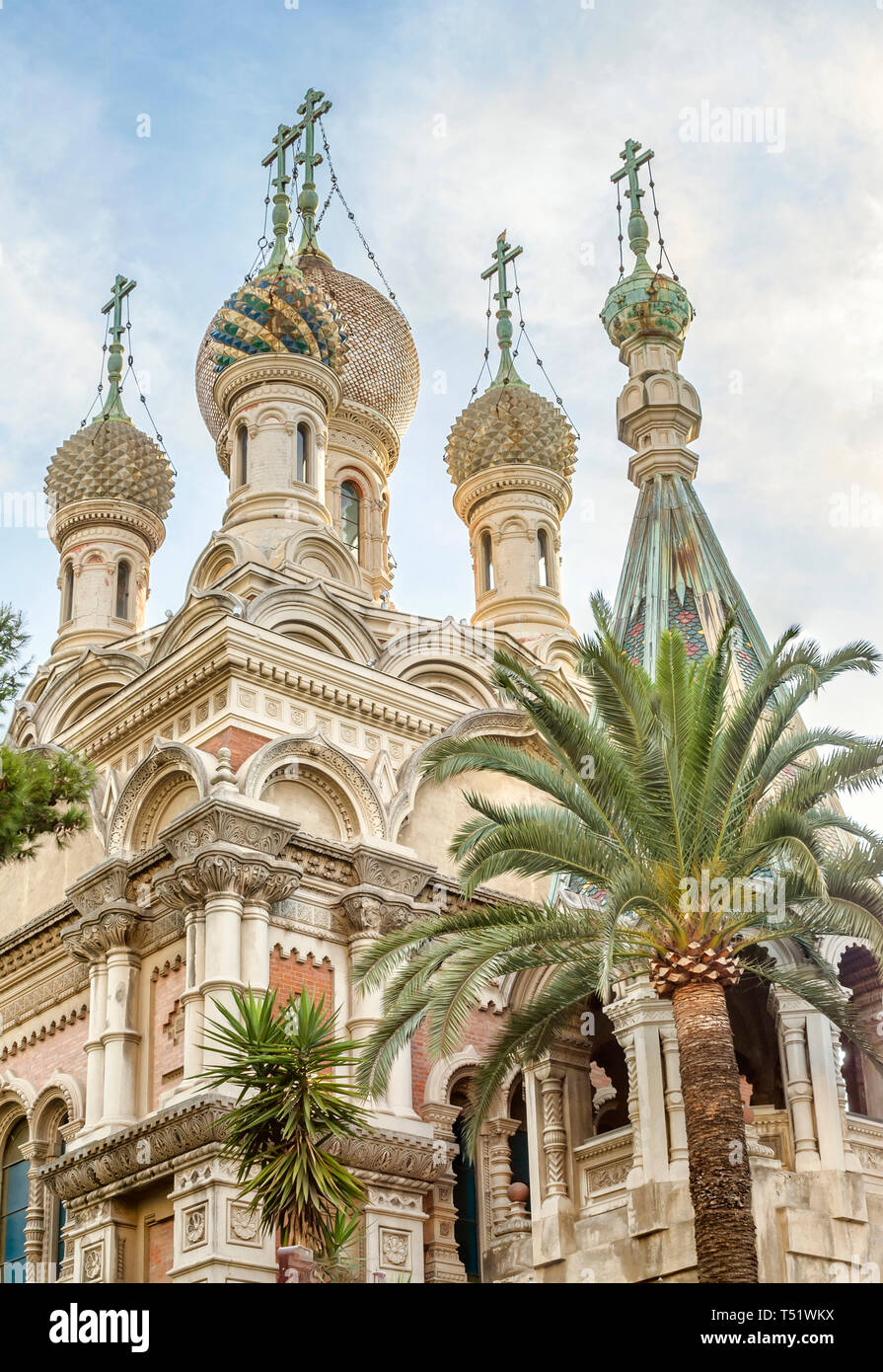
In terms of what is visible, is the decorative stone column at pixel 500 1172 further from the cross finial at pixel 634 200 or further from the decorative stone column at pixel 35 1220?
the cross finial at pixel 634 200

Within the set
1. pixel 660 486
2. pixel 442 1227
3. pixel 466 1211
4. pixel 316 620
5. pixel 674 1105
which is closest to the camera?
pixel 674 1105

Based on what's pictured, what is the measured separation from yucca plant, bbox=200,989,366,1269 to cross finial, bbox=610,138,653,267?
1466cm

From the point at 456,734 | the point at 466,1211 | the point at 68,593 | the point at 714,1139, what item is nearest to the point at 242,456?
the point at 68,593

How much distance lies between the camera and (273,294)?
21141 mm

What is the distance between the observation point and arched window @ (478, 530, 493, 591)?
23906 millimetres

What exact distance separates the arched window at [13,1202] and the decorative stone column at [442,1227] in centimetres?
423

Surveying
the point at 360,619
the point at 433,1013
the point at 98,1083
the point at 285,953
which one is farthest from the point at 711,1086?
the point at 360,619

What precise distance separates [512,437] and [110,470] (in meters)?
5.33

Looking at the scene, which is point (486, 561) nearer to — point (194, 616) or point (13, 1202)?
point (194, 616)

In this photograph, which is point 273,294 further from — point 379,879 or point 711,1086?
point 711,1086

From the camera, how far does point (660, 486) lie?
22.4 metres

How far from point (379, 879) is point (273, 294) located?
25.5ft

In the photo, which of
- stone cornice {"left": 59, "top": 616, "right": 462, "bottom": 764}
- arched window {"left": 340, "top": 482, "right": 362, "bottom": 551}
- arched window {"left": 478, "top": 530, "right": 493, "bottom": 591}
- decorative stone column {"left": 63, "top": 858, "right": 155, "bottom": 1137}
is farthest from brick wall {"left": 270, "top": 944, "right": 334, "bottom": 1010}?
arched window {"left": 340, "top": 482, "right": 362, "bottom": 551}
